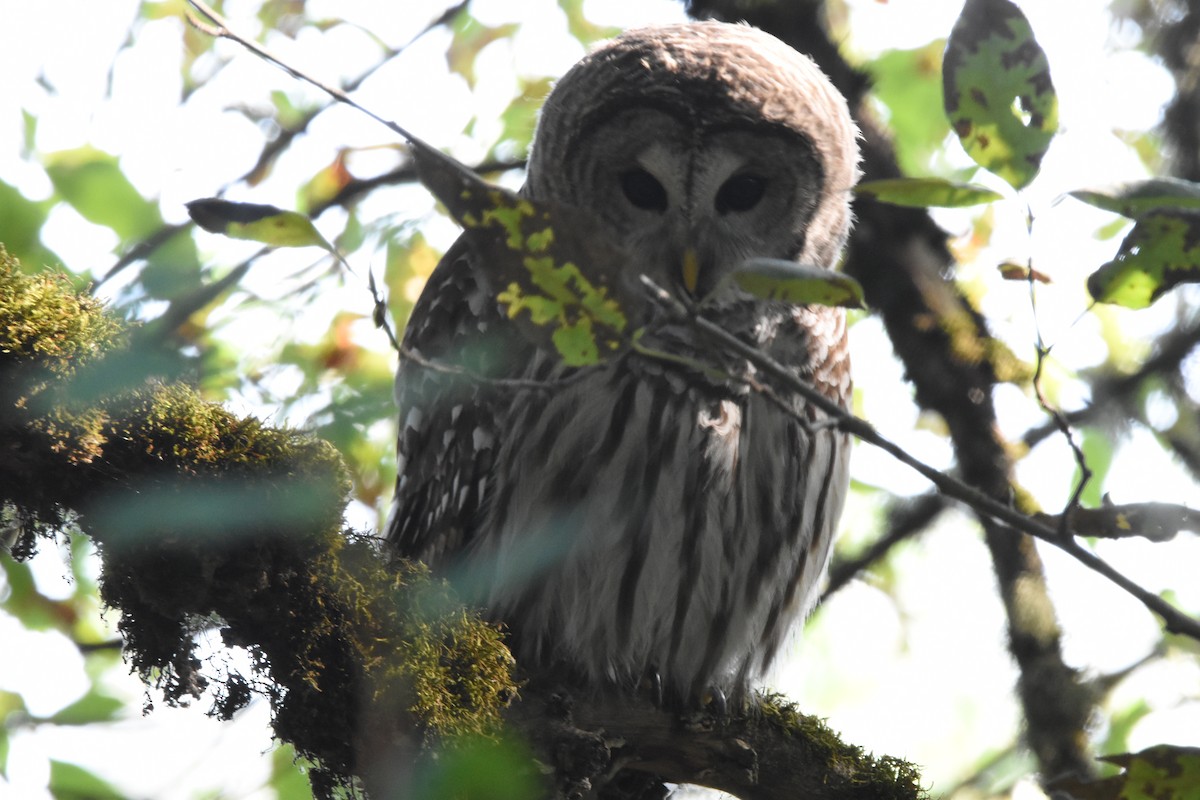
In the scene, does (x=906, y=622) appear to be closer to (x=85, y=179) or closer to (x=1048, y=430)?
(x=1048, y=430)

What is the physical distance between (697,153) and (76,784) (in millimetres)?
2361

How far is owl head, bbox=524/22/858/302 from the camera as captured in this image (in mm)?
3156

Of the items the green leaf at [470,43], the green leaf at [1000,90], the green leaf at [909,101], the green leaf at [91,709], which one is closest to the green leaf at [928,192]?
the green leaf at [1000,90]

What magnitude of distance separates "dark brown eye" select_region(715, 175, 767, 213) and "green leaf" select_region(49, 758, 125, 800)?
228 cm

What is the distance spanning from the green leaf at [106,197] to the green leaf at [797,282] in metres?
A: 2.74

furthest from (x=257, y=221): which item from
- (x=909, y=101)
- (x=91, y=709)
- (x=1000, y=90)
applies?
(x=909, y=101)

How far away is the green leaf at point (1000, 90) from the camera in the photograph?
1438mm

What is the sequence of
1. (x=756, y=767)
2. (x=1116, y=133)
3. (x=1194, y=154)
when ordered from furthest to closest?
1. (x=1116, y=133)
2. (x=1194, y=154)
3. (x=756, y=767)

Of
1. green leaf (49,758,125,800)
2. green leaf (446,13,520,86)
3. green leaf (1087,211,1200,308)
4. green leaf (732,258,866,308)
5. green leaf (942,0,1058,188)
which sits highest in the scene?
green leaf (446,13,520,86)

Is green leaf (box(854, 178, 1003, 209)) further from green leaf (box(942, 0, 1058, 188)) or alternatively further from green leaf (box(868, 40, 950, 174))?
green leaf (box(868, 40, 950, 174))

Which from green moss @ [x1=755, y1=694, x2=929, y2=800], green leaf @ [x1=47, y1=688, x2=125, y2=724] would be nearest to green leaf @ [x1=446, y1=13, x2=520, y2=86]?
green leaf @ [x1=47, y1=688, x2=125, y2=724]

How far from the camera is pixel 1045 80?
146cm

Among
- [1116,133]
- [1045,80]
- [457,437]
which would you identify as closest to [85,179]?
[457,437]

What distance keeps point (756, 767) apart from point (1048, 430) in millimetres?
1947
